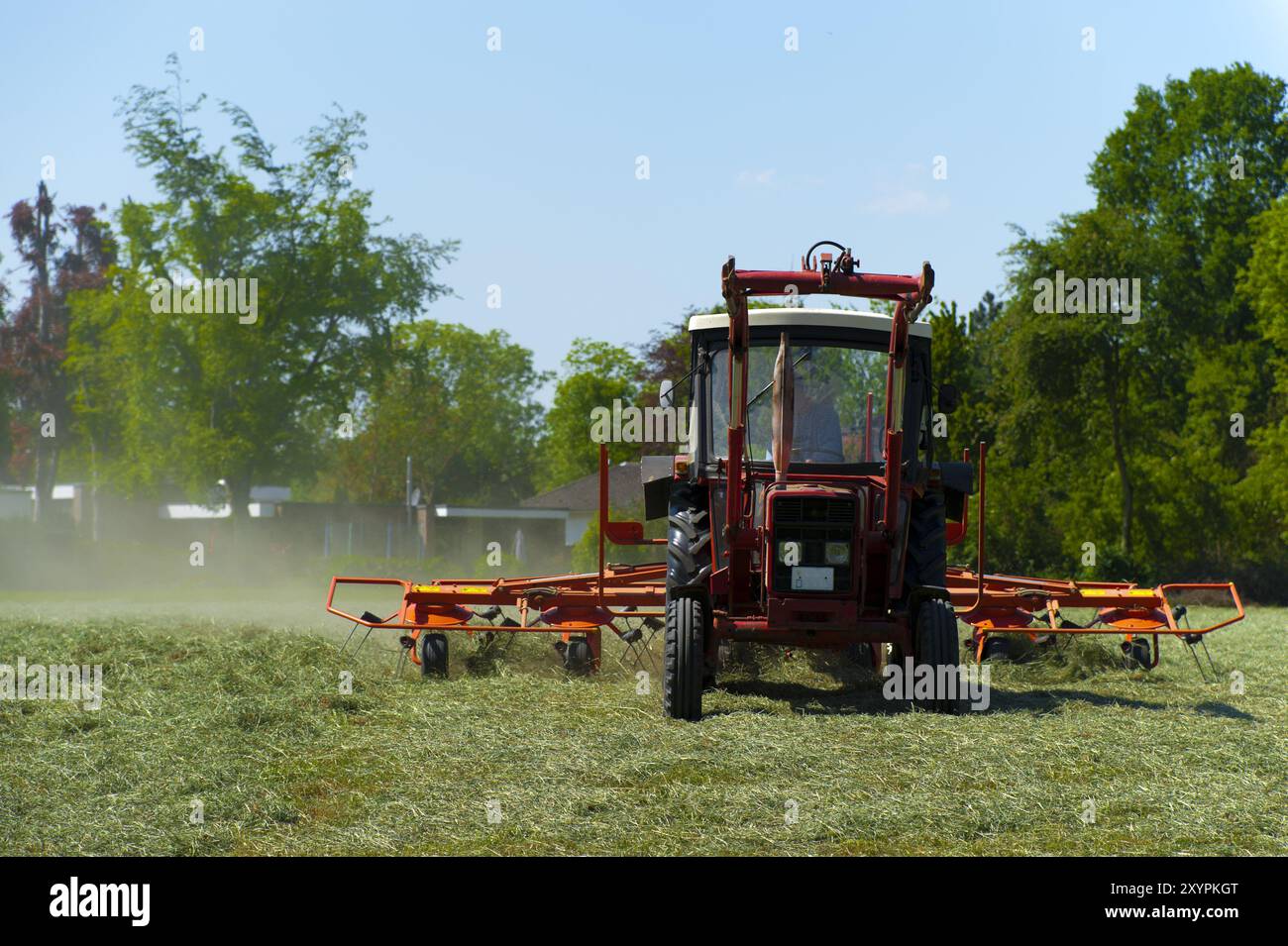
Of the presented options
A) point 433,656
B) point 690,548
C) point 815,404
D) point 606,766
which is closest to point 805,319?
point 815,404

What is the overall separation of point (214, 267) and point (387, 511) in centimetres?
1819

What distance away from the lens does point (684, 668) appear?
9.41 metres

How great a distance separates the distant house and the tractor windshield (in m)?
38.6

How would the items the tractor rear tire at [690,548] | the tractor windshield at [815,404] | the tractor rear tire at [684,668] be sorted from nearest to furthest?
the tractor rear tire at [684,668]
the tractor rear tire at [690,548]
the tractor windshield at [815,404]

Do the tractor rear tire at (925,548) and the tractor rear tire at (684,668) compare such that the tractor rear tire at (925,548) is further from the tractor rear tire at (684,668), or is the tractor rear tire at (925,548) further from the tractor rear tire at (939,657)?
the tractor rear tire at (684,668)

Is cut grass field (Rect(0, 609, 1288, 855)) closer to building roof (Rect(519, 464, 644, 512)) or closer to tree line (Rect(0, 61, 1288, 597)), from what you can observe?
tree line (Rect(0, 61, 1288, 597))

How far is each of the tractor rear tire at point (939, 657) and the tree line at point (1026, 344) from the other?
663 inches

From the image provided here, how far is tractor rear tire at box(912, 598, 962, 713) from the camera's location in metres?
9.70

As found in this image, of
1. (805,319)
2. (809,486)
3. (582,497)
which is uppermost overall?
(805,319)

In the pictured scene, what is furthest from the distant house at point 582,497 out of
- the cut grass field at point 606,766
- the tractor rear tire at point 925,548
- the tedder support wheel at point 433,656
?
the tractor rear tire at point 925,548

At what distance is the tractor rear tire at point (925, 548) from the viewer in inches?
409

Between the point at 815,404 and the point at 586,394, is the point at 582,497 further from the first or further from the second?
the point at 815,404

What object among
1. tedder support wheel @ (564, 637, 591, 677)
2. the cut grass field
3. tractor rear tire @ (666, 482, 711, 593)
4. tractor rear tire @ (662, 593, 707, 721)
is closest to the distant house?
tedder support wheel @ (564, 637, 591, 677)

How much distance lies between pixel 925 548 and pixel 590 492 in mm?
42994
